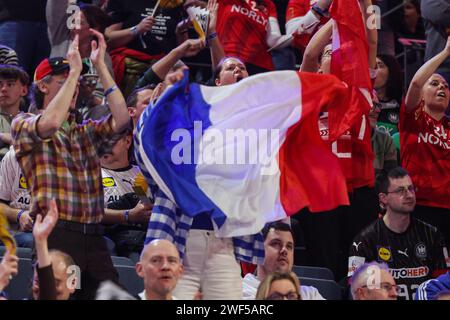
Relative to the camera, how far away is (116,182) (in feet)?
25.1

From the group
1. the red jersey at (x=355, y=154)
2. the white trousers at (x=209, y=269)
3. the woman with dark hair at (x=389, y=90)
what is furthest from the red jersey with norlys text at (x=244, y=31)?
the white trousers at (x=209, y=269)

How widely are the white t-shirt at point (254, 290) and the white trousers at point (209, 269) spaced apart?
0.62m

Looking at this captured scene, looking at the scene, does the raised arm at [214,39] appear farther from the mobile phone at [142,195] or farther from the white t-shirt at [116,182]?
the mobile phone at [142,195]

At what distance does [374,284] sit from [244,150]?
107 centimetres

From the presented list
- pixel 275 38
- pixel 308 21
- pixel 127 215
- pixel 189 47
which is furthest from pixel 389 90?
pixel 127 215

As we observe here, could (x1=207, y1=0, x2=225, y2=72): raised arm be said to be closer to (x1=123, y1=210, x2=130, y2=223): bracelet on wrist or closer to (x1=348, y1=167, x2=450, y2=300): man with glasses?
(x1=348, y1=167, x2=450, y2=300): man with glasses

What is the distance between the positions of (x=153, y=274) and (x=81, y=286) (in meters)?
0.64

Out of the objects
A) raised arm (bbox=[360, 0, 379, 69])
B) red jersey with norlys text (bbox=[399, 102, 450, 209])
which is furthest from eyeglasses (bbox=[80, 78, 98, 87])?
red jersey with norlys text (bbox=[399, 102, 450, 209])

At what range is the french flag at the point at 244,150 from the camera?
6211 mm

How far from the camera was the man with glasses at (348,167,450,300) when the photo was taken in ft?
25.1

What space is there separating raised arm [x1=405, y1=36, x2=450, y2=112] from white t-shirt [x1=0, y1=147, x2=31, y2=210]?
2.88 meters

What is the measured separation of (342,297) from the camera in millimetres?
7445
